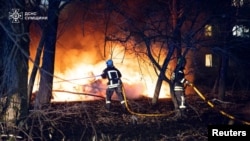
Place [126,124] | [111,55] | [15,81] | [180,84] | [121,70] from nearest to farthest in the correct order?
[15,81] → [126,124] → [180,84] → [111,55] → [121,70]

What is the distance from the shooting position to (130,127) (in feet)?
34.1

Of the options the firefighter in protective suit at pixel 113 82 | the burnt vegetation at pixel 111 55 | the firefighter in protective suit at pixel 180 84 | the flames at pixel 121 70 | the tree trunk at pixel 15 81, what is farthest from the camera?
the flames at pixel 121 70

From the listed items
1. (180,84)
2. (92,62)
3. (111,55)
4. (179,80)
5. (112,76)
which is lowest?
(180,84)

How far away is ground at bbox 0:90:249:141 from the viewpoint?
8352 mm

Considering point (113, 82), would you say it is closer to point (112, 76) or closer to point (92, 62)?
point (112, 76)

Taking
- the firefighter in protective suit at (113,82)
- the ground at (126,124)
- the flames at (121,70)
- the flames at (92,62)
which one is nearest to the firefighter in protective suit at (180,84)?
the ground at (126,124)

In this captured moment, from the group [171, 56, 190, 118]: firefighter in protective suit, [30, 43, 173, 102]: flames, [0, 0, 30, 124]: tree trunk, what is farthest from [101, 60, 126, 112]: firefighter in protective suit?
[0, 0, 30, 124]: tree trunk

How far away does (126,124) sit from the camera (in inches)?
425

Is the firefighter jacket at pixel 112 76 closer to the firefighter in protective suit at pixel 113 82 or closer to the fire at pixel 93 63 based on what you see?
the firefighter in protective suit at pixel 113 82

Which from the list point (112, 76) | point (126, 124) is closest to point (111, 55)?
point (112, 76)

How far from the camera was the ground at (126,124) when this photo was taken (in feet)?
27.4

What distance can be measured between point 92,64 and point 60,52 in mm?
1783

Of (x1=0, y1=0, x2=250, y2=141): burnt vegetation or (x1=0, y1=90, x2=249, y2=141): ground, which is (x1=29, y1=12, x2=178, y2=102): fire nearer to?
(x1=0, y1=0, x2=250, y2=141): burnt vegetation

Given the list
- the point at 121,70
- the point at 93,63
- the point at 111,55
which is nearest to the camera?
the point at 111,55
